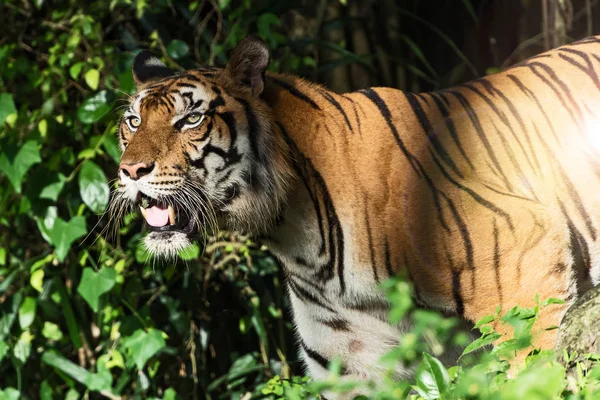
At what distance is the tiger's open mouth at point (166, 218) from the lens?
2594 mm

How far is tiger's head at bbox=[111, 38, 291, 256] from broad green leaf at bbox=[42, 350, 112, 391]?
1.39 meters

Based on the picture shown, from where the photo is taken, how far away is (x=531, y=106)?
2871 mm

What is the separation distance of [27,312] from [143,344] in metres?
0.55

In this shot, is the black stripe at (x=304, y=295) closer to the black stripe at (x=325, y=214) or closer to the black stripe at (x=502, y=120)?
the black stripe at (x=325, y=214)

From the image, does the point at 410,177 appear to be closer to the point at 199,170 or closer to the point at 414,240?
the point at 414,240

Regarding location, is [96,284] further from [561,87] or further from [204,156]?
[561,87]

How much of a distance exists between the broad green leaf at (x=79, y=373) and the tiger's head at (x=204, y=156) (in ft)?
4.55

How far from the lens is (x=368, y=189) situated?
2646 millimetres

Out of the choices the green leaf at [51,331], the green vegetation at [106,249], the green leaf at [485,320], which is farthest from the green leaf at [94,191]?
the green leaf at [485,320]

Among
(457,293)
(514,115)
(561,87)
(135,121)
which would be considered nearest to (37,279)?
(135,121)

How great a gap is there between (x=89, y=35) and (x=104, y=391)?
1.55 metres

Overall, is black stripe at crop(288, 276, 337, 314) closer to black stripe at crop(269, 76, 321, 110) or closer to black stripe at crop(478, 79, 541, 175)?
black stripe at crop(269, 76, 321, 110)

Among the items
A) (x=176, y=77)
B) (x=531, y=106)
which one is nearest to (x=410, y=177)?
(x=531, y=106)

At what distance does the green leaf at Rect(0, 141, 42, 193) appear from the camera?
11.9 feet
